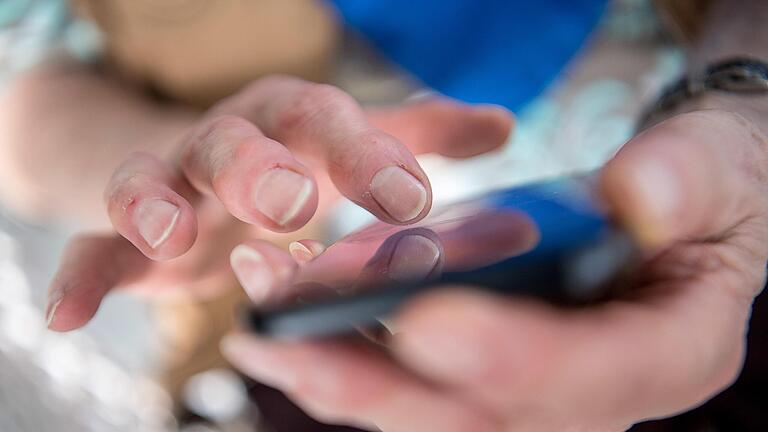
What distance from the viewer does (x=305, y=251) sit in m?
Answer: 0.20

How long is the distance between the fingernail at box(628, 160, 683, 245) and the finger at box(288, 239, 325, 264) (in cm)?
8

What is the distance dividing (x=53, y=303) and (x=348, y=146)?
11 cm

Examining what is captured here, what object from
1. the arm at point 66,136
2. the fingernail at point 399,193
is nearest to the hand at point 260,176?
the fingernail at point 399,193

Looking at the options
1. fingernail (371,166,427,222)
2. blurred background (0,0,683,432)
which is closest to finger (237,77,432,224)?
fingernail (371,166,427,222)

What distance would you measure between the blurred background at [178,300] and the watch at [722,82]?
70 mm

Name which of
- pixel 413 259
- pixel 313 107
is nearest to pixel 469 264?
pixel 413 259

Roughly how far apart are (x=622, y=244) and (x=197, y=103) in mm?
320

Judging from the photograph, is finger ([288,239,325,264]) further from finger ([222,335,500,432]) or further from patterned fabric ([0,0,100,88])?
patterned fabric ([0,0,100,88])

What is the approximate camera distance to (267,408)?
1.65ft

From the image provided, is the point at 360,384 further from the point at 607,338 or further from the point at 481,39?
the point at 481,39

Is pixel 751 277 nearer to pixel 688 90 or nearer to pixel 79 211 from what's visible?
pixel 688 90

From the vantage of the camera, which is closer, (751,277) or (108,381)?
(751,277)

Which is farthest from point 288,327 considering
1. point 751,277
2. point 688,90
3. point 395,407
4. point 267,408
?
point 267,408

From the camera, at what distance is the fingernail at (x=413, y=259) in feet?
0.49
